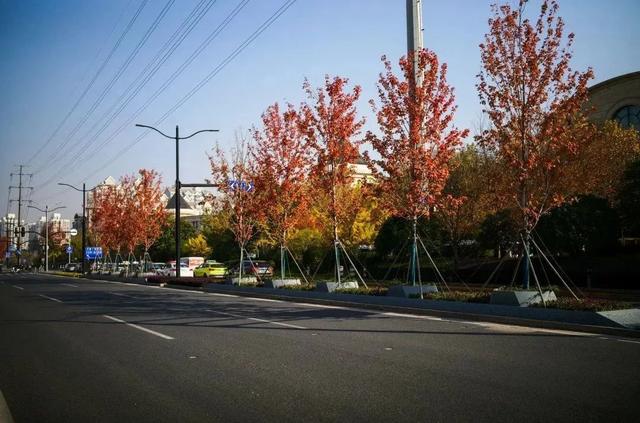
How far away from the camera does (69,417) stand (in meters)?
6.06

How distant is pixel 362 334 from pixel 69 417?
6.99 meters

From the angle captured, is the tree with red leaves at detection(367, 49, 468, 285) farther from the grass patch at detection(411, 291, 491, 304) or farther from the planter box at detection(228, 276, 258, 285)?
the planter box at detection(228, 276, 258, 285)

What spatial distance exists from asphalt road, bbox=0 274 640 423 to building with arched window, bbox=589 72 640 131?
2158 inches

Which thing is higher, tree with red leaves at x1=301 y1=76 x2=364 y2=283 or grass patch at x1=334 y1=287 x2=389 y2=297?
tree with red leaves at x1=301 y1=76 x2=364 y2=283

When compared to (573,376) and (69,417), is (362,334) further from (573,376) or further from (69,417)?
(69,417)

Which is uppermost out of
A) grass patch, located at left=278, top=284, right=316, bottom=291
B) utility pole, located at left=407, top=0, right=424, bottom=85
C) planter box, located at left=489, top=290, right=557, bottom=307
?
utility pole, located at left=407, top=0, right=424, bottom=85

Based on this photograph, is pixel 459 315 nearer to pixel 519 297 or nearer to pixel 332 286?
pixel 519 297

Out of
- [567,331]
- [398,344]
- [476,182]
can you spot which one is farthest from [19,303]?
[476,182]

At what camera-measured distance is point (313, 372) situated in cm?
806

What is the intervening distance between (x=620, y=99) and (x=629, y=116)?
2.04 metres

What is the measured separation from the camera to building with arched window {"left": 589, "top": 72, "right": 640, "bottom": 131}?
5850 centimetres

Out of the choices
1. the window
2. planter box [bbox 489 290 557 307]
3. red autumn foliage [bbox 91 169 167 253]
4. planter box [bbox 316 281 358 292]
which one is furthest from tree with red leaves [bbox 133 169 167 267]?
the window

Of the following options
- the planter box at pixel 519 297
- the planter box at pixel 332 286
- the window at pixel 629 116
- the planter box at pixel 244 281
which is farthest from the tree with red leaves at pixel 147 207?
the window at pixel 629 116

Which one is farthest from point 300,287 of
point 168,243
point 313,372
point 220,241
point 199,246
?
point 168,243
